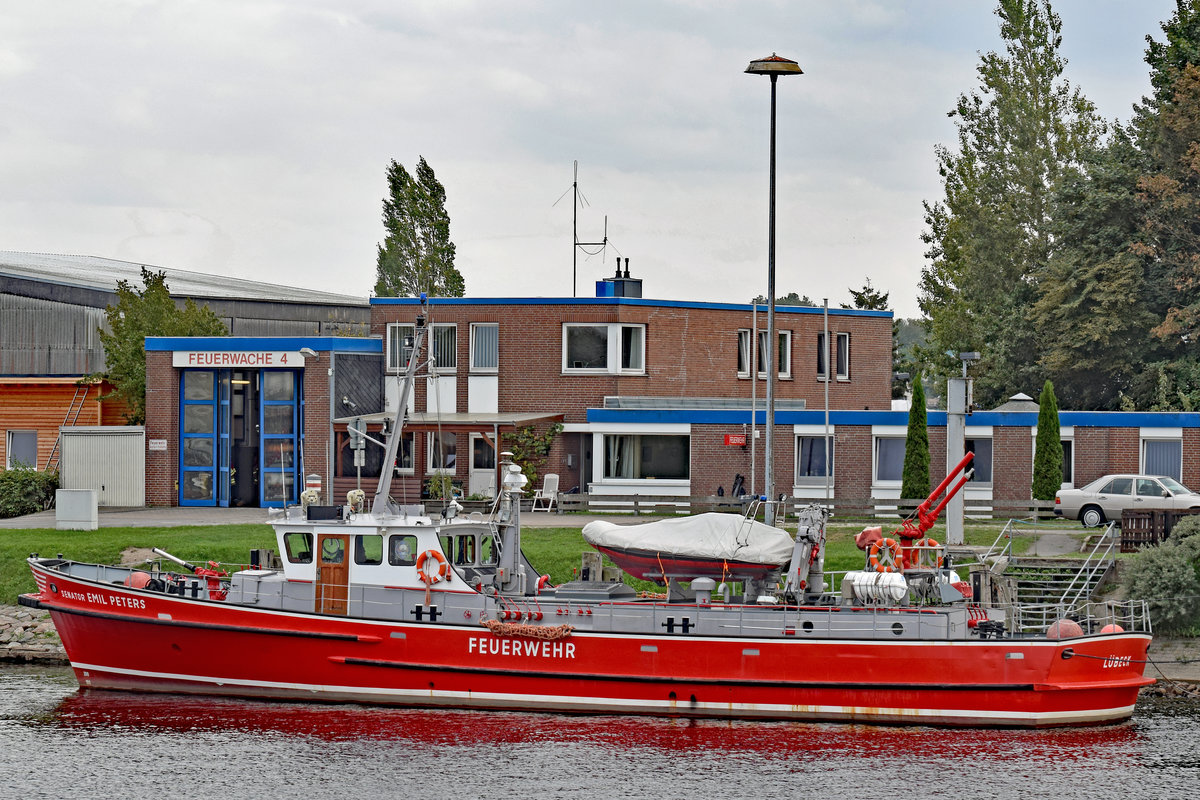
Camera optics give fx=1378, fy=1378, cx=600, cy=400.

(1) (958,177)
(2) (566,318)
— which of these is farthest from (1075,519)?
(1) (958,177)

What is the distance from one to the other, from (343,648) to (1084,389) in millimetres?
37606

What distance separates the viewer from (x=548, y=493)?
38625mm

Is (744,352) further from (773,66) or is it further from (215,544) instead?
(215,544)

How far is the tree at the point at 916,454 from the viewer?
37688 mm

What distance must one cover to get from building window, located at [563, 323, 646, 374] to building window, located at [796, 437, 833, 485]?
555 cm

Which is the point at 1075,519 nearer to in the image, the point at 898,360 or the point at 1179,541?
the point at 1179,541

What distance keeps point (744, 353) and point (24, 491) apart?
21.8m

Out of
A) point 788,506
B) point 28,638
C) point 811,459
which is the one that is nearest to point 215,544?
point 28,638

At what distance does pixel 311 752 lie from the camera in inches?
794

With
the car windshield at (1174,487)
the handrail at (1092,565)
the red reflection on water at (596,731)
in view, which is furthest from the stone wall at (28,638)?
the car windshield at (1174,487)

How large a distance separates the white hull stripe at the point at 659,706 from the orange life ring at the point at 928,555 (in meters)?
2.81

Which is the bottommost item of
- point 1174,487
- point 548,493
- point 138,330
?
point 548,493

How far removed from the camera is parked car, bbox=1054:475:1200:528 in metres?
33.3

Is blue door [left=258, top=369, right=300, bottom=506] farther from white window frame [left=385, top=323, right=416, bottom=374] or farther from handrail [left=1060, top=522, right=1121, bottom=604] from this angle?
handrail [left=1060, top=522, right=1121, bottom=604]
